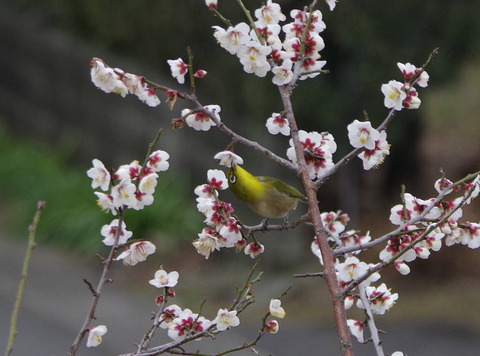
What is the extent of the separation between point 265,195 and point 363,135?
23.2 inches

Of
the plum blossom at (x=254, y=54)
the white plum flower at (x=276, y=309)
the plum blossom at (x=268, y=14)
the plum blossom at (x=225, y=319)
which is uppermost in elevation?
the plum blossom at (x=268, y=14)

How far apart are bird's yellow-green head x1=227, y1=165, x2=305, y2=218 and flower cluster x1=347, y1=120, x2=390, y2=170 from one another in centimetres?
42

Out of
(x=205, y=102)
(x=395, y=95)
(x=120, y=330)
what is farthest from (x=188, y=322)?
(x=205, y=102)

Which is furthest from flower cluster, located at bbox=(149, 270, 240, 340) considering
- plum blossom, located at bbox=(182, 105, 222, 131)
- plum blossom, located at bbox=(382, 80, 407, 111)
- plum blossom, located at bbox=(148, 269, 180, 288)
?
plum blossom, located at bbox=(382, 80, 407, 111)

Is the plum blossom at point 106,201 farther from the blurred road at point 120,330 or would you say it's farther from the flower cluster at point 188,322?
the blurred road at point 120,330

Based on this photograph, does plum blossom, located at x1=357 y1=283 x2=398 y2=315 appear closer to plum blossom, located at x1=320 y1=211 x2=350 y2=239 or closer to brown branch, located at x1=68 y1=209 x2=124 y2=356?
plum blossom, located at x1=320 y1=211 x2=350 y2=239

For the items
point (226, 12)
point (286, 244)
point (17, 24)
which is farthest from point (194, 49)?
point (17, 24)

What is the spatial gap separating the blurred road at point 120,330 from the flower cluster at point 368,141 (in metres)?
3.76

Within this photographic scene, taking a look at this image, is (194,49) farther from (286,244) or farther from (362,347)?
(362,347)

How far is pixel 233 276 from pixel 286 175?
882mm

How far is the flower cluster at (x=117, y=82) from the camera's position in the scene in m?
1.72

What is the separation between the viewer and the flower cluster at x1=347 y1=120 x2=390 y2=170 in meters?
1.79

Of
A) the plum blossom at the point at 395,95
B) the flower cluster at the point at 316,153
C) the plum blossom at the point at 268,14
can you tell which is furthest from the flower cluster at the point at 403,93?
the plum blossom at the point at 268,14

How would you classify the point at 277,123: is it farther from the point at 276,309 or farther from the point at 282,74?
the point at 276,309
